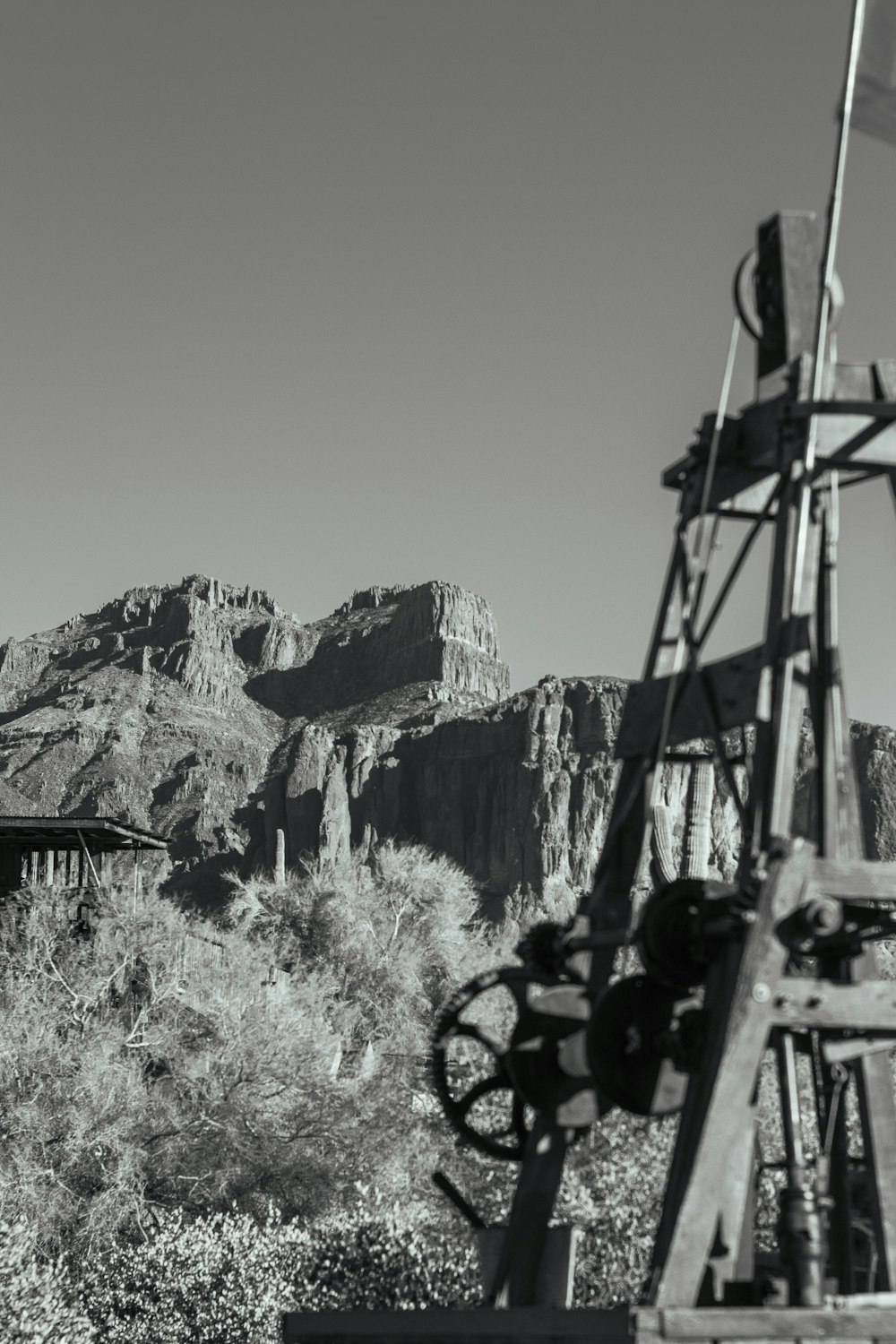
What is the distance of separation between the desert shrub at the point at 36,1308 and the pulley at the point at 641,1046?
16.7m

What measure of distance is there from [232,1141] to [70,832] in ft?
64.5

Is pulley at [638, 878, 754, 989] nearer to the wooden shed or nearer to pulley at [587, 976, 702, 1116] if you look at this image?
pulley at [587, 976, 702, 1116]

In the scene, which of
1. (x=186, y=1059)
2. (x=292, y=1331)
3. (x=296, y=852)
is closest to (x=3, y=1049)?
(x=186, y=1059)

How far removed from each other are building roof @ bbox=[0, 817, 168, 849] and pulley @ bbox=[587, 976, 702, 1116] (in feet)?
146

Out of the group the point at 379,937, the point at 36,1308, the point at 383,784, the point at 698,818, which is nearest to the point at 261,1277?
the point at 36,1308

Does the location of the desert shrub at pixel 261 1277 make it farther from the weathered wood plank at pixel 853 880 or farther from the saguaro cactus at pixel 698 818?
the weathered wood plank at pixel 853 880

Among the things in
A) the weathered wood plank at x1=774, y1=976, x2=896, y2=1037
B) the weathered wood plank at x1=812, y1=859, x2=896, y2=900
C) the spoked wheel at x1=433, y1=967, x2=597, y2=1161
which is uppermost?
the weathered wood plank at x1=812, y1=859, x2=896, y2=900

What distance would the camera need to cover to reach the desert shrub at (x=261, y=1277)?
17938 mm

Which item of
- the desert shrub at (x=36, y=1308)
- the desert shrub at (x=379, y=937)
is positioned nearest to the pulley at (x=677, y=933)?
the desert shrub at (x=36, y=1308)

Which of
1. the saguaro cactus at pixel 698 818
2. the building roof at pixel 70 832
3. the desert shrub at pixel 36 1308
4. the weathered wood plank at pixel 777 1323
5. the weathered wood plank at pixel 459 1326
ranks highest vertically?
the building roof at pixel 70 832

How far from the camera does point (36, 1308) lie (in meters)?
21.4

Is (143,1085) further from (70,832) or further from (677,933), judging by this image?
(677,933)

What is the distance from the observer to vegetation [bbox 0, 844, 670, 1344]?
1959 cm

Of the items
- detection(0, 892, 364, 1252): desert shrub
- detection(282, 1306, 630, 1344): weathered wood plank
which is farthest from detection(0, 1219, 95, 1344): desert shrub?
detection(282, 1306, 630, 1344): weathered wood plank
